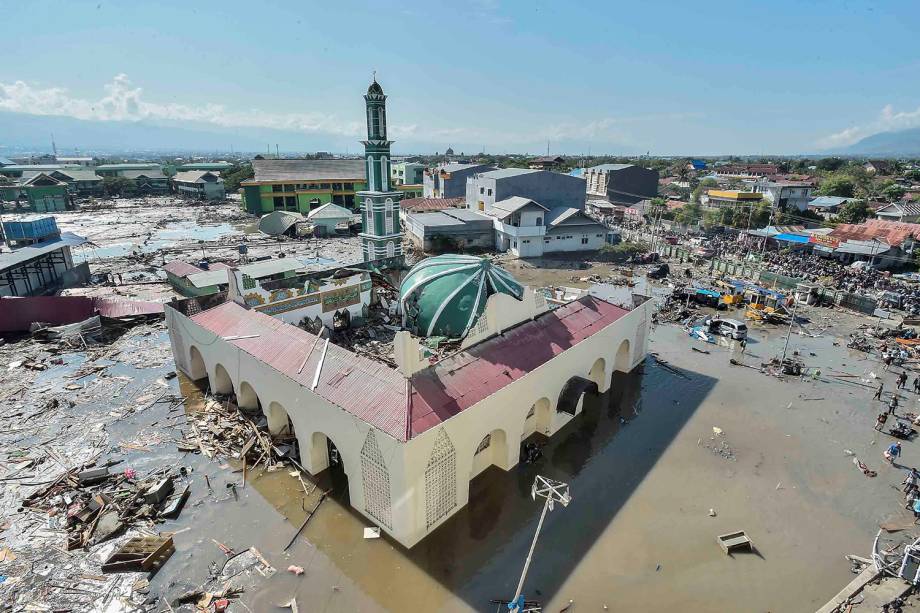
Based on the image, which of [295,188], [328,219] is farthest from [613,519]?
[295,188]

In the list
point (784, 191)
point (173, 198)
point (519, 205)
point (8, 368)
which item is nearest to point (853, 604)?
point (8, 368)

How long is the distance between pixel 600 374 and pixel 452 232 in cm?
2875

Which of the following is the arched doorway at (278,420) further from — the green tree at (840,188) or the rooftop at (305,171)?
the green tree at (840,188)

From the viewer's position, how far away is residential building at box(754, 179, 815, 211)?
5675cm

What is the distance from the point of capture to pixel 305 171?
68562 mm

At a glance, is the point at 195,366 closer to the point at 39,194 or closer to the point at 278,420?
the point at 278,420

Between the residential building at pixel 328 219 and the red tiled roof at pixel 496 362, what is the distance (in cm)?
4090

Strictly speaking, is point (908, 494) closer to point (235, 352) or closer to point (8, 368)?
point (235, 352)

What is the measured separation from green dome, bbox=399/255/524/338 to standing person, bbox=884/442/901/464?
14.6 m

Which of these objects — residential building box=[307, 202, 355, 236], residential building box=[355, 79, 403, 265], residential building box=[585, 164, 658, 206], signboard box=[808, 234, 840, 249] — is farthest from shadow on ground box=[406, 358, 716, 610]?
residential building box=[585, 164, 658, 206]

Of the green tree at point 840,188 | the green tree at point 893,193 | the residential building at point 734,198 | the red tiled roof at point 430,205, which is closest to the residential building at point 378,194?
the red tiled roof at point 430,205

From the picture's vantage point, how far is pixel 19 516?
13680 millimetres

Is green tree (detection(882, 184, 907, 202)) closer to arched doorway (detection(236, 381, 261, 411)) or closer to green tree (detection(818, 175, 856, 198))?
green tree (detection(818, 175, 856, 198))

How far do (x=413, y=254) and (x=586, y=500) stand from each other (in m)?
33.9
